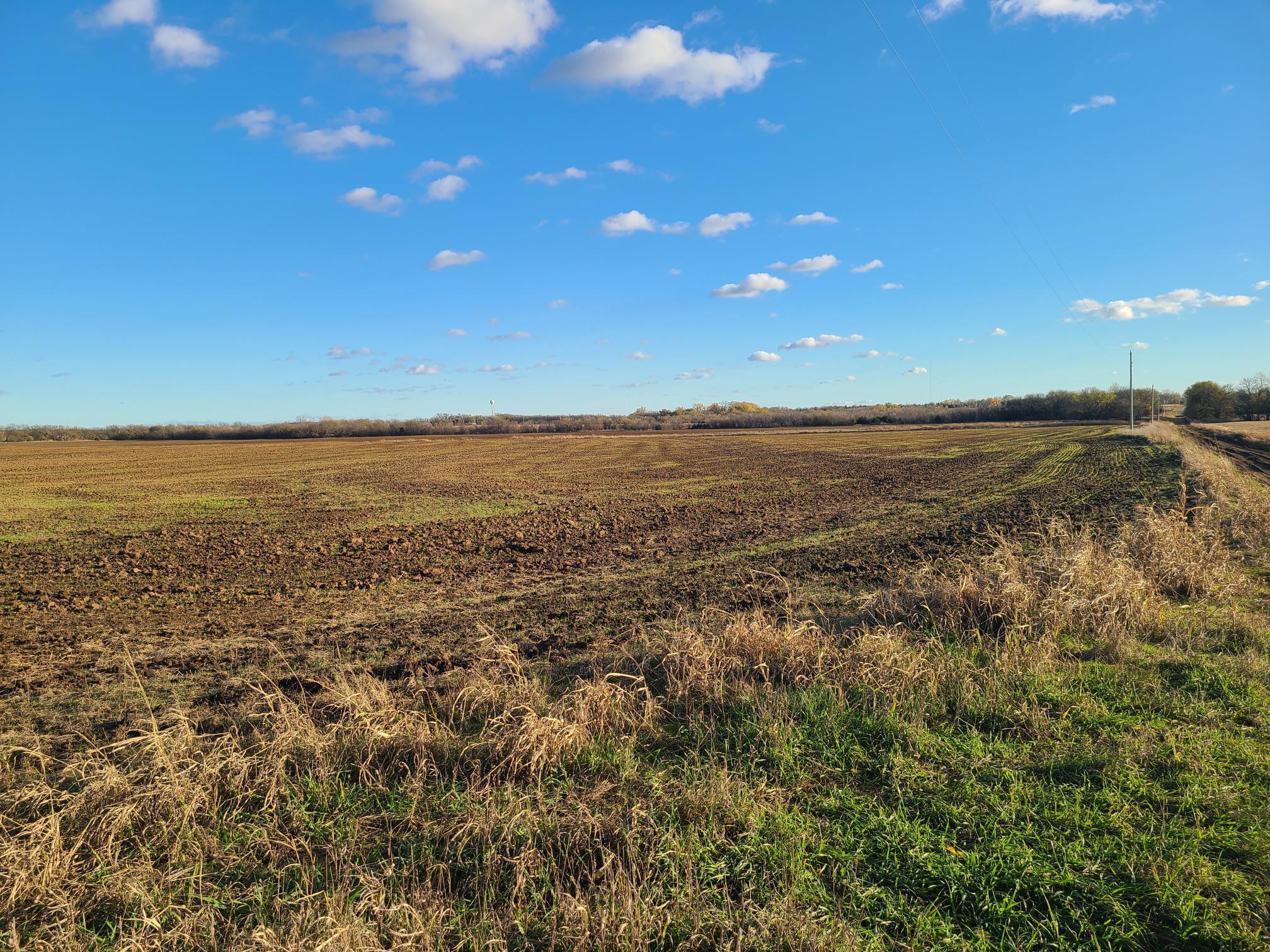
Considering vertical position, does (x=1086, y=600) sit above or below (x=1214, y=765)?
above

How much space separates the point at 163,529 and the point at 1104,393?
119166 millimetres

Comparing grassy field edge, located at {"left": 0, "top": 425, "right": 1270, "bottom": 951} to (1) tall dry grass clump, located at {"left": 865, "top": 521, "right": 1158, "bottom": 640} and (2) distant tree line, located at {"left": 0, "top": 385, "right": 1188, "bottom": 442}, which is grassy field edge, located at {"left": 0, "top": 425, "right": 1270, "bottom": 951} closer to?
(1) tall dry grass clump, located at {"left": 865, "top": 521, "right": 1158, "bottom": 640}

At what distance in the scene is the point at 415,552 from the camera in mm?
14203

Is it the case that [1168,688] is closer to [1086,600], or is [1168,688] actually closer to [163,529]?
[1086,600]

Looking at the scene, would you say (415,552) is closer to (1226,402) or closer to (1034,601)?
(1034,601)

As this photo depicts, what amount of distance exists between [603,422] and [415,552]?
89.3 meters

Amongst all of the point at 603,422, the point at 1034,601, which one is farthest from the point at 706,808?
the point at 603,422

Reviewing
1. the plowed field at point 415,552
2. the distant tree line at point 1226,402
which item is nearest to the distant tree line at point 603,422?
the distant tree line at point 1226,402

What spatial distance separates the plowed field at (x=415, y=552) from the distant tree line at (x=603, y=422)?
5848cm

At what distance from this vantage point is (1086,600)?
725 centimetres

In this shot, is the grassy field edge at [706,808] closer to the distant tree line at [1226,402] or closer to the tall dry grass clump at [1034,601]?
the tall dry grass clump at [1034,601]

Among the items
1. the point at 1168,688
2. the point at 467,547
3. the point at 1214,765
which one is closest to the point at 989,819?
the point at 1214,765

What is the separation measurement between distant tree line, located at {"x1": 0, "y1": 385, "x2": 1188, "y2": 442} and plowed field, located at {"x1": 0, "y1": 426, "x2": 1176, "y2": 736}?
5848 cm

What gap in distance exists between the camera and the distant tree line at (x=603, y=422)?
293ft
